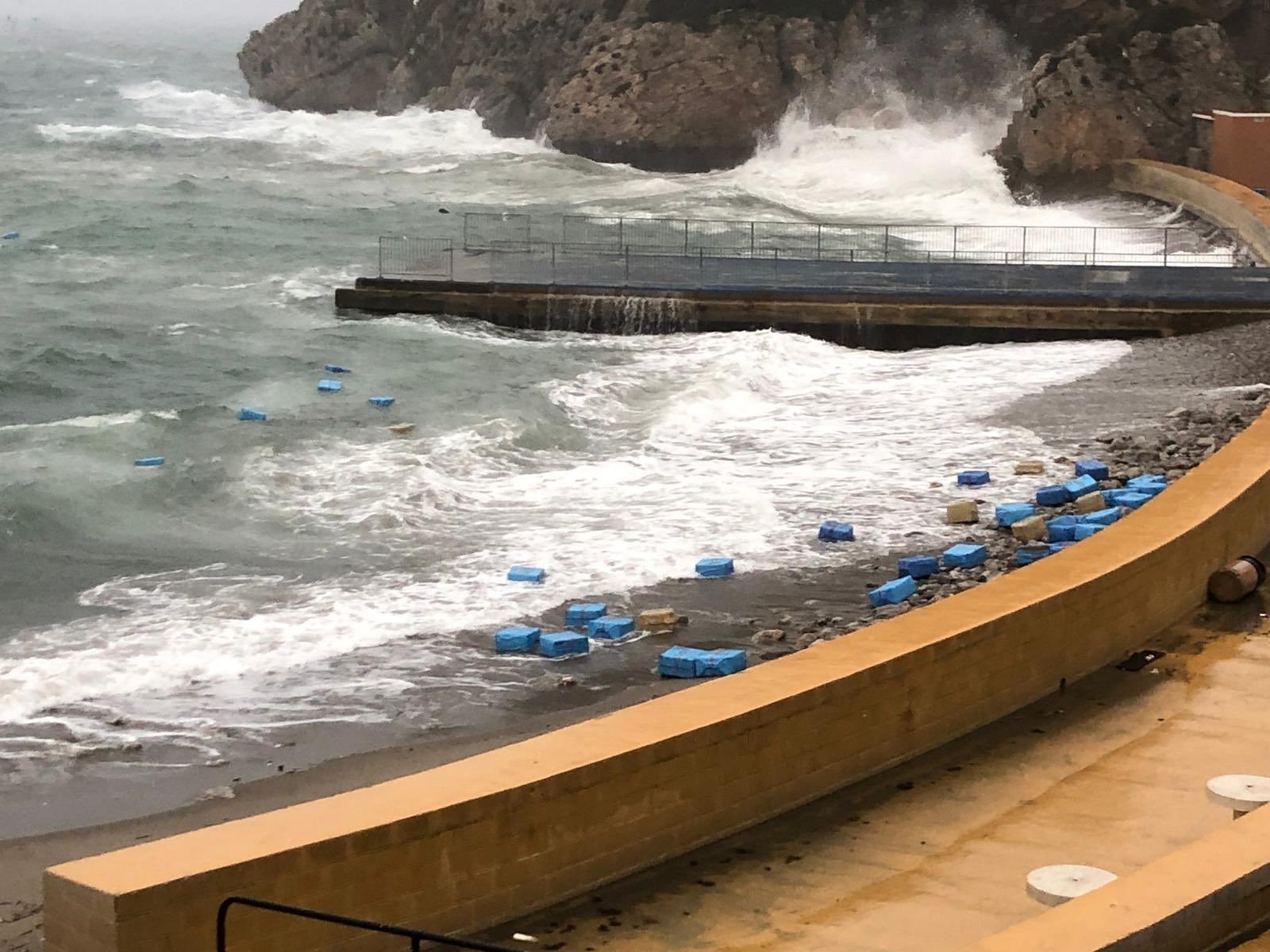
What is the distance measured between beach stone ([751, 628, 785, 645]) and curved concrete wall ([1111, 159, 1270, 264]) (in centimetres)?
2173

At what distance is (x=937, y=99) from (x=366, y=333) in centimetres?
3978

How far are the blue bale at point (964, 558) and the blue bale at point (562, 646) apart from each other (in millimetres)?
3744

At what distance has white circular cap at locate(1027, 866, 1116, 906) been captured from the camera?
7.89m

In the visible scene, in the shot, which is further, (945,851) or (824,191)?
(824,191)

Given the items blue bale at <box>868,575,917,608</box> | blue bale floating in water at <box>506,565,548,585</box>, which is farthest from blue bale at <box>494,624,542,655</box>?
blue bale at <box>868,575,917,608</box>

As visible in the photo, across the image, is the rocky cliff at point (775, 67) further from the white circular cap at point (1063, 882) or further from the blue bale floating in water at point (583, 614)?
the white circular cap at point (1063, 882)

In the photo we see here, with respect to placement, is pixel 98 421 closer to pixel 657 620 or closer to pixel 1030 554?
pixel 657 620

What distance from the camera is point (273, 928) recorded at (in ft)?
22.7

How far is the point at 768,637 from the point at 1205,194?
29426 mm

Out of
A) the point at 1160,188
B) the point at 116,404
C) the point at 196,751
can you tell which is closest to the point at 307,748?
the point at 196,751

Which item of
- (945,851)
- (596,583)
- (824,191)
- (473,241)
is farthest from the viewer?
(824,191)

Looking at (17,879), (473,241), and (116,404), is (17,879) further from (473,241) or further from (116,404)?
(473,241)

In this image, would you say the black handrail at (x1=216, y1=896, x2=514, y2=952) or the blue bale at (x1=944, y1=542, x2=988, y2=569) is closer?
the black handrail at (x1=216, y1=896, x2=514, y2=952)

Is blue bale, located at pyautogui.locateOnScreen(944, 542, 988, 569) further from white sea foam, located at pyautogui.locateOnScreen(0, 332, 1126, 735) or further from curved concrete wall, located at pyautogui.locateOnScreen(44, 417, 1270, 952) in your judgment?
curved concrete wall, located at pyautogui.locateOnScreen(44, 417, 1270, 952)
